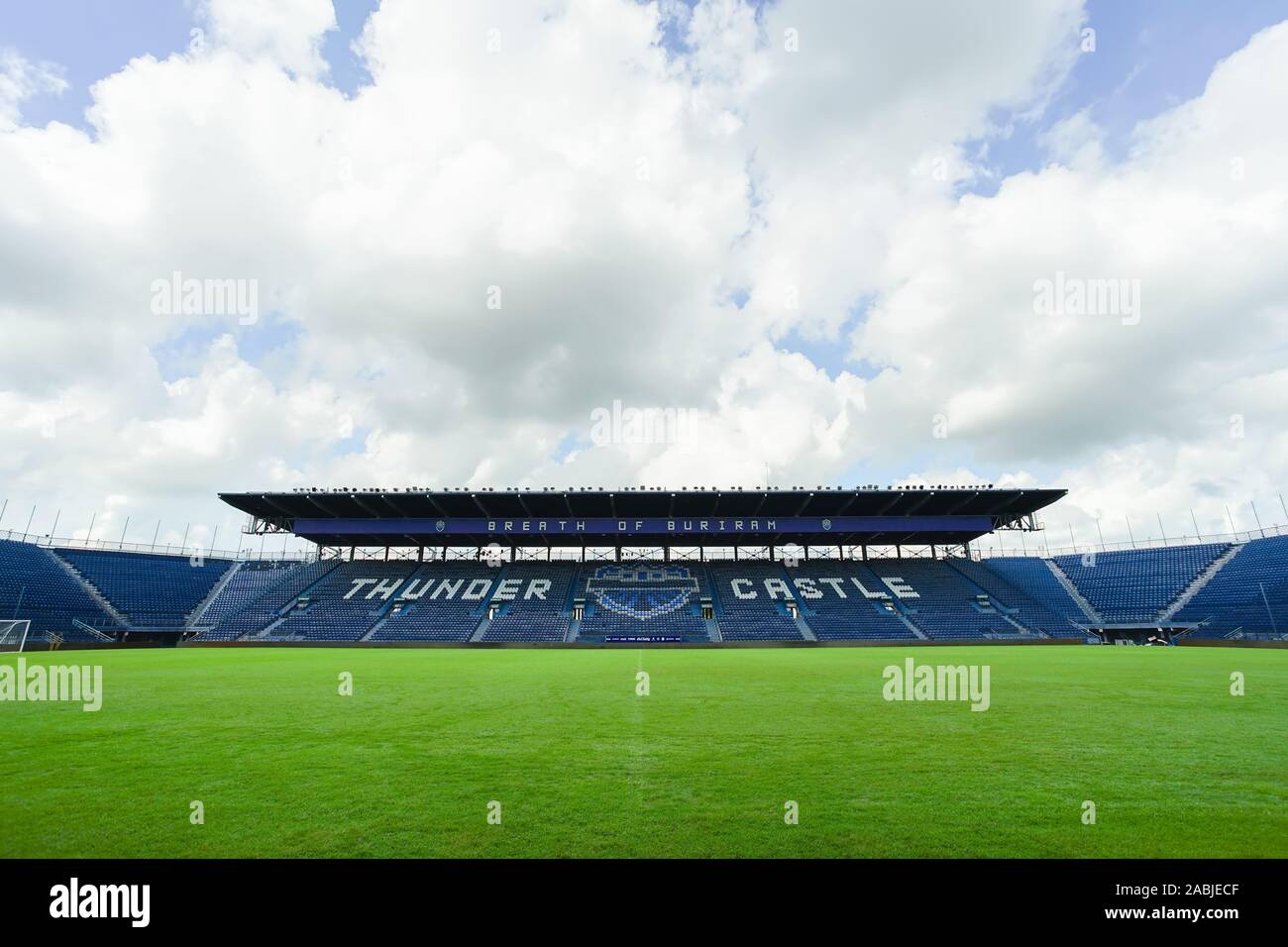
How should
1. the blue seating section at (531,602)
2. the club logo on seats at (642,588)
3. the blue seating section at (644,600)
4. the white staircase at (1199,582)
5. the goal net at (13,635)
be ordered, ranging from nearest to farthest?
the goal net at (13,635) → the blue seating section at (531,602) → the blue seating section at (644,600) → the white staircase at (1199,582) → the club logo on seats at (642,588)

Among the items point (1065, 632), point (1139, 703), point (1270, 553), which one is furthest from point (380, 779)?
point (1270, 553)

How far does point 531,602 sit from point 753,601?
19230 millimetres

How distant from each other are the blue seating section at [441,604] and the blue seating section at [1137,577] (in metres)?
52.8

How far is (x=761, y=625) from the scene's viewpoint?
47125 millimetres

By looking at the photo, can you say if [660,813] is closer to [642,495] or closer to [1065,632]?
[642,495]

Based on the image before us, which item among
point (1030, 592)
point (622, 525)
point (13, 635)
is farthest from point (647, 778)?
point (1030, 592)

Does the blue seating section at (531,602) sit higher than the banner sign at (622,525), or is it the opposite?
the banner sign at (622,525)

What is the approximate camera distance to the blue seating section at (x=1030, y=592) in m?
48.1

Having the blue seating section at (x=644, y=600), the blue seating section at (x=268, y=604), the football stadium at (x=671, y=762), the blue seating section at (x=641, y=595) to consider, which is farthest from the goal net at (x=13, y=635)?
the blue seating section at (x=644, y=600)

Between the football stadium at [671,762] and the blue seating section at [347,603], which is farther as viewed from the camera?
the blue seating section at [347,603]

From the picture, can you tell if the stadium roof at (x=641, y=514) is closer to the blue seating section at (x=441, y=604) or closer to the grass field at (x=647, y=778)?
the blue seating section at (x=441, y=604)

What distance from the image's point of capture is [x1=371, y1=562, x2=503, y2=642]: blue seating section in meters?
45.6
